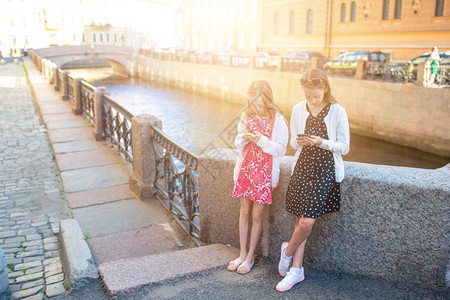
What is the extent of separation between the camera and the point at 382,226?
298cm

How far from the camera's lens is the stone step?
321 centimetres

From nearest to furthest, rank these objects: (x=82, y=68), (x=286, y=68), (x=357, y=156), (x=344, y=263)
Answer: (x=344, y=263) < (x=357, y=156) < (x=286, y=68) < (x=82, y=68)

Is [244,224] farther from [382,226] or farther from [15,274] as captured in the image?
[15,274]

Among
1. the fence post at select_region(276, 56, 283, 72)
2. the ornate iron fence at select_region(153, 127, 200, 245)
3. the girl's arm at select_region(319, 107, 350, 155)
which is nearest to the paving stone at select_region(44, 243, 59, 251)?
the ornate iron fence at select_region(153, 127, 200, 245)

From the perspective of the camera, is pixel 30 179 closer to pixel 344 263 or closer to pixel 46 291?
pixel 46 291

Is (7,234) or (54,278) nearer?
(54,278)

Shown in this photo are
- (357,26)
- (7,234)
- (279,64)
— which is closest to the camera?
(7,234)

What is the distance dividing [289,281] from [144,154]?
3370 mm

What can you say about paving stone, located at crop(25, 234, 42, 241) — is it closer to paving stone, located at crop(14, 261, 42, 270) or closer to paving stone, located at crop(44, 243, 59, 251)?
paving stone, located at crop(44, 243, 59, 251)

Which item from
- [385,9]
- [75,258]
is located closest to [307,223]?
[75,258]

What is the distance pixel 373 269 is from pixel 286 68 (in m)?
21.2

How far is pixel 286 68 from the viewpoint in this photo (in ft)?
77.3

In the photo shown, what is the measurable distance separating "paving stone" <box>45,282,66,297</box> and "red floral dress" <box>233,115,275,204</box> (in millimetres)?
1469

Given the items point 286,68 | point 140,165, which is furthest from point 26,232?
point 286,68
